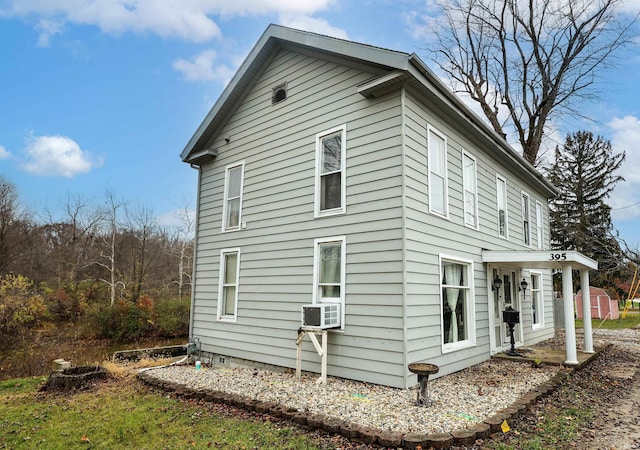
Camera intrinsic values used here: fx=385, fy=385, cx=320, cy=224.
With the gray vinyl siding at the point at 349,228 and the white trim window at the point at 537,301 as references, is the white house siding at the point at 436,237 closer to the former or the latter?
the gray vinyl siding at the point at 349,228

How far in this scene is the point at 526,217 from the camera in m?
12.0

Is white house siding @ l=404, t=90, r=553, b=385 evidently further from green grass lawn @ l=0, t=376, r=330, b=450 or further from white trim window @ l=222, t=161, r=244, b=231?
white trim window @ l=222, t=161, r=244, b=231

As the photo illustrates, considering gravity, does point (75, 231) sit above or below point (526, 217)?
above

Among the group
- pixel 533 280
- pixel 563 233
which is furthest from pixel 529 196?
pixel 563 233

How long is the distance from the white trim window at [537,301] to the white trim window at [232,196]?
8.92 meters

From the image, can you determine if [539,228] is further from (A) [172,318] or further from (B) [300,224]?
(A) [172,318]

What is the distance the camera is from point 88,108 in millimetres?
18828

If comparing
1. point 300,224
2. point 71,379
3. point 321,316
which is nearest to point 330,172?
point 300,224

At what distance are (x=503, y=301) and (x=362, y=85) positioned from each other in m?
6.59

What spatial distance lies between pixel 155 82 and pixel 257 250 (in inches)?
493

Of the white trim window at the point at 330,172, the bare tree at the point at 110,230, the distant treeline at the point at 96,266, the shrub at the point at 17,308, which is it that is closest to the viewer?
the white trim window at the point at 330,172

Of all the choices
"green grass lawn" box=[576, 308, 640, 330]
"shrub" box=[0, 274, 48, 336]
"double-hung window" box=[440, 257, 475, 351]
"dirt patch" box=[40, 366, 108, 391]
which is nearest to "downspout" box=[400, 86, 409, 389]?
"double-hung window" box=[440, 257, 475, 351]

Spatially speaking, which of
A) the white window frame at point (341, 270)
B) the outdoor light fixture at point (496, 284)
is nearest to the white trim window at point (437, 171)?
the white window frame at point (341, 270)

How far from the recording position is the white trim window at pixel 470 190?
834 centimetres
